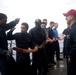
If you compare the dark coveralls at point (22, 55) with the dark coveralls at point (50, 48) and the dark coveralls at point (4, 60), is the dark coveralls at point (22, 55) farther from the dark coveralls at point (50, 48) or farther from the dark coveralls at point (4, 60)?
the dark coveralls at point (50, 48)

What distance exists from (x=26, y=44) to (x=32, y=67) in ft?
3.22

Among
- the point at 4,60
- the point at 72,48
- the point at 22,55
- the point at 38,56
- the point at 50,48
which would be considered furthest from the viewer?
the point at 50,48

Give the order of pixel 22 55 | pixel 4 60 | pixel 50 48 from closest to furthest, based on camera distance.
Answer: pixel 4 60 < pixel 22 55 < pixel 50 48

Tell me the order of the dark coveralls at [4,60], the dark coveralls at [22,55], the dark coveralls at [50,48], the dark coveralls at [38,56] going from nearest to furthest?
the dark coveralls at [4,60], the dark coveralls at [22,55], the dark coveralls at [38,56], the dark coveralls at [50,48]

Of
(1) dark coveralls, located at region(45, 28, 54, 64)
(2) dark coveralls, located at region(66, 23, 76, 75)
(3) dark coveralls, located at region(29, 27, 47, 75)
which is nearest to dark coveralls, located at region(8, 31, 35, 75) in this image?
(3) dark coveralls, located at region(29, 27, 47, 75)

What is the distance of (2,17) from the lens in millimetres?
6043

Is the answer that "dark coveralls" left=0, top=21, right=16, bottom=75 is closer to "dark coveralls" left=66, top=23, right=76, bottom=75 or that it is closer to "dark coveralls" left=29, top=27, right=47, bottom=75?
"dark coveralls" left=66, top=23, right=76, bottom=75

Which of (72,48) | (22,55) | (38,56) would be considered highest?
(72,48)

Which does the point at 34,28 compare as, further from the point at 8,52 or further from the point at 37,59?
the point at 8,52

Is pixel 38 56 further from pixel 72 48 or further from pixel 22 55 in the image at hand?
pixel 72 48

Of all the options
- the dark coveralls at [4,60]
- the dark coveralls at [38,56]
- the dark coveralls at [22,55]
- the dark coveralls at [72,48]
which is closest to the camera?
the dark coveralls at [72,48]

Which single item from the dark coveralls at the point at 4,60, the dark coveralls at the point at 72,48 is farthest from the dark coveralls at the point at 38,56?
the dark coveralls at the point at 72,48

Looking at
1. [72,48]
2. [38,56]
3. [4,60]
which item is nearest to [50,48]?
[38,56]

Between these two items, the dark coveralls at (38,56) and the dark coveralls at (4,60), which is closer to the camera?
the dark coveralls at (4,60)
